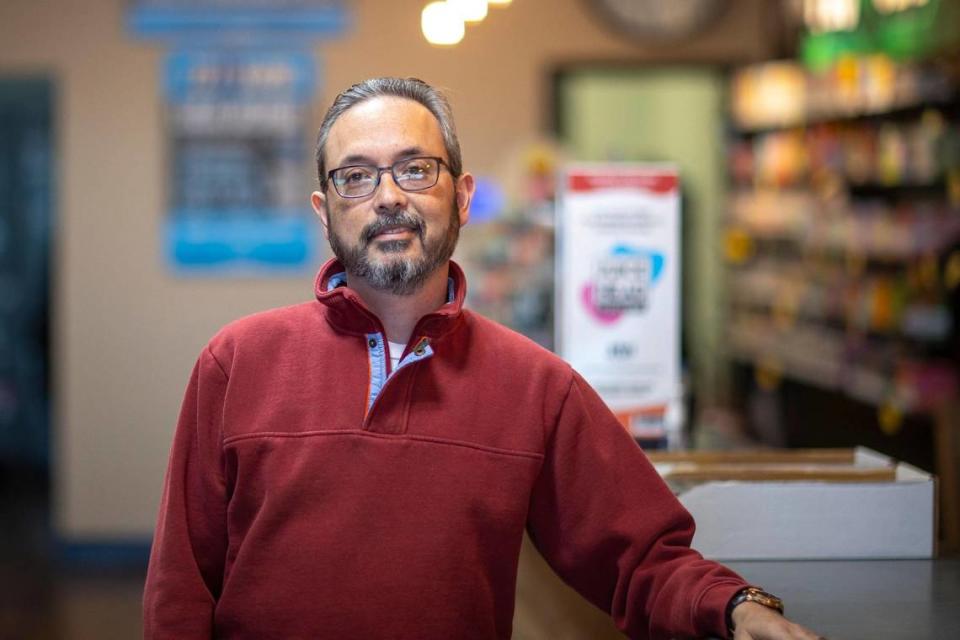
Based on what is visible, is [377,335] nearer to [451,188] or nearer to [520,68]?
[451,188]

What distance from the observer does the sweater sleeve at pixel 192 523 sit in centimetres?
185

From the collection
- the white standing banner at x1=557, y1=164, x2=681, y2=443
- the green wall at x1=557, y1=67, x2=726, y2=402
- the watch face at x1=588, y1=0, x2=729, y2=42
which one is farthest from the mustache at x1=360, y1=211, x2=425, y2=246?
the green wall at x1=557, y1=67, x2=726, y2=402

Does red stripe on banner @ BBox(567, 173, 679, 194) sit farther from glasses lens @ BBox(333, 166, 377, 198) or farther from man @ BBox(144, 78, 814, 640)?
glasses lens @ BBox(333, 166, 377, 198)

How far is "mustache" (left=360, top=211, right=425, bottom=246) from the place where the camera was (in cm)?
187

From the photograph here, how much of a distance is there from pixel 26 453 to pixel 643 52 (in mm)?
4880

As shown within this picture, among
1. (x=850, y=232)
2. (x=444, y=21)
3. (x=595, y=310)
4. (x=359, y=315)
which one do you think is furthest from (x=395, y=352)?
(x=850, y=232)

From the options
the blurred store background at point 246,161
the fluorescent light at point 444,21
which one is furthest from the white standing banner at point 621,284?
the blurred store background at point 246,161

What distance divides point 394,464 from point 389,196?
0.37m

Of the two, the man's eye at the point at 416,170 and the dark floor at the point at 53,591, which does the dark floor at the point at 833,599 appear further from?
the dark floor at the point at 53,591

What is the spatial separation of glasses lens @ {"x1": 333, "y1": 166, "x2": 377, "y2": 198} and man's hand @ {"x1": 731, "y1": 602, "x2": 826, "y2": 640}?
75cm

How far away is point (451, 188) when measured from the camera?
194 centimetres

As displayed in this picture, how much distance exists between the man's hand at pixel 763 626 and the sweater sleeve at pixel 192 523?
2.37 feet

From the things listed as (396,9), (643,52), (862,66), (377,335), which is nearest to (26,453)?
(396,9)

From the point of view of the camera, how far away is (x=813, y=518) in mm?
2195
